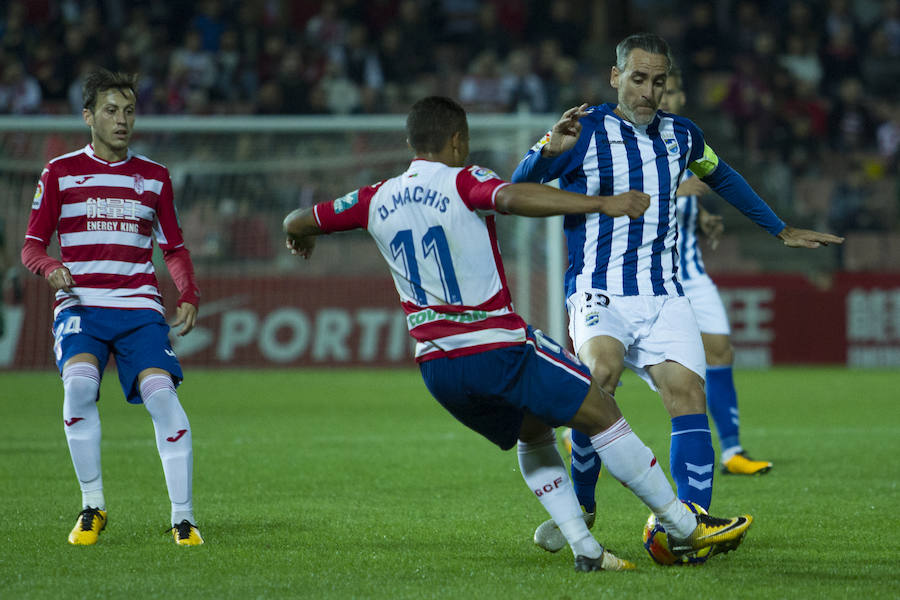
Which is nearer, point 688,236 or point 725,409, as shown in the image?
point 688,236

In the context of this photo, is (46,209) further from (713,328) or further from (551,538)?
(713,328)

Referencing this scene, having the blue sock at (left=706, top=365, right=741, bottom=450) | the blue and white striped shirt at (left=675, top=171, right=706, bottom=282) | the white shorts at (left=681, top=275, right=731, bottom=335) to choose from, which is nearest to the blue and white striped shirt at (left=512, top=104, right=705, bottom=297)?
the blue and white striped shirt at (left=675, top=171, right=706, bottom=282)

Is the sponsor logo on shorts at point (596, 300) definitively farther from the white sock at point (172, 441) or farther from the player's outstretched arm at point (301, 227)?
the white sock at point (172, 441)

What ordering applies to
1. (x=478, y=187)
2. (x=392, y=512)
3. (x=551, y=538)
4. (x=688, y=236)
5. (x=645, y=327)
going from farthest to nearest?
1. (x=688, y=236)
2. (x=392, y=512)
3. (x=645, y=327)
4. (x=551, y=538)
5. (x=478, y=187)

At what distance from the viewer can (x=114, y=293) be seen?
527 cm

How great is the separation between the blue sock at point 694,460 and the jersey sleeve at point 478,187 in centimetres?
139

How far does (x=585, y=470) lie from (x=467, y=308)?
1.25m

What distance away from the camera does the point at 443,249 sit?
4.15 metres

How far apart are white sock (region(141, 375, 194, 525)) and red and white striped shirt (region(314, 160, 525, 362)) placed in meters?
1.30

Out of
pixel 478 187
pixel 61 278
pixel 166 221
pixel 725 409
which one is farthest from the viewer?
pixel 725 409

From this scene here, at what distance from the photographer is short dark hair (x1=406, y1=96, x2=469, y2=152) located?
165 inches

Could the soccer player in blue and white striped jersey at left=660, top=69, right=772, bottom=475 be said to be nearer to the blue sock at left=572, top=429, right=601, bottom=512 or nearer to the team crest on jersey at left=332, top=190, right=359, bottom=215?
the blue sock at left=572, top=429, right=601, bottom=512

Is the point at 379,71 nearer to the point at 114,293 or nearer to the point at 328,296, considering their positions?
the point at 328,296

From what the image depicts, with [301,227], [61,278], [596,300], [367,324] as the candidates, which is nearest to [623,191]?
[596,300]
